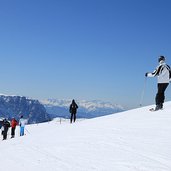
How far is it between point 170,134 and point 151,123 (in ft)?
5.55

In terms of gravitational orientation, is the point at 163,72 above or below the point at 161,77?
above

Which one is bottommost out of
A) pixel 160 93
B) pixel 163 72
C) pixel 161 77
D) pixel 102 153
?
pixel 102 153

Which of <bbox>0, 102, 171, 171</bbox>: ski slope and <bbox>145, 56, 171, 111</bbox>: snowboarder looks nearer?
<bbox>0, 102, 171, 171</bbox>: ski slope

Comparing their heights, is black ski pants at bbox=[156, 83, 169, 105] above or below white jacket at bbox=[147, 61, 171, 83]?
below

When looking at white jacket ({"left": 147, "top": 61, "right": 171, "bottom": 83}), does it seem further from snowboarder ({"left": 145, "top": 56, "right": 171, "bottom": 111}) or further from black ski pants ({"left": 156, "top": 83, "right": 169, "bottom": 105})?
black ski pants ({"left": 156, "top": 83, "right": 169, "bottom": 105})

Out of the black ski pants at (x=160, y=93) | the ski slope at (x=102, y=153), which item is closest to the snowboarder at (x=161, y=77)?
the black ski pants at (x=160, y=93)

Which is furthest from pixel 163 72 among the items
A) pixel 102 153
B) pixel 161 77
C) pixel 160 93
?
pixel 102 153

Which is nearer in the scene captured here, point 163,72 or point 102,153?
point 102,153

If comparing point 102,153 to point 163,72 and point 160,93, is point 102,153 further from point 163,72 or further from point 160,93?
point 163,72

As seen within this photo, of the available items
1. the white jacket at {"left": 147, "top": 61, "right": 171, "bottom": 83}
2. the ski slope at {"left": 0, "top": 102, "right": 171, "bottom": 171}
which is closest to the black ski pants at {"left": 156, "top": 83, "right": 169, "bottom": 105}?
the white jacket at {"left": 147, "top": 61, "right": 171, "bottom": 83}

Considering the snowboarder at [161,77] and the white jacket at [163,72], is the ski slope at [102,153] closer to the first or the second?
the snowboarder at [161,77]

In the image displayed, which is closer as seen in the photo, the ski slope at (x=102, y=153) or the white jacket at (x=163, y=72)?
the ski slope at (x=102, y=153)

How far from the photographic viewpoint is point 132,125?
9.31m

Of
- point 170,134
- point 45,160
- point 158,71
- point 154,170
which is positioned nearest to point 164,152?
point 154,170
